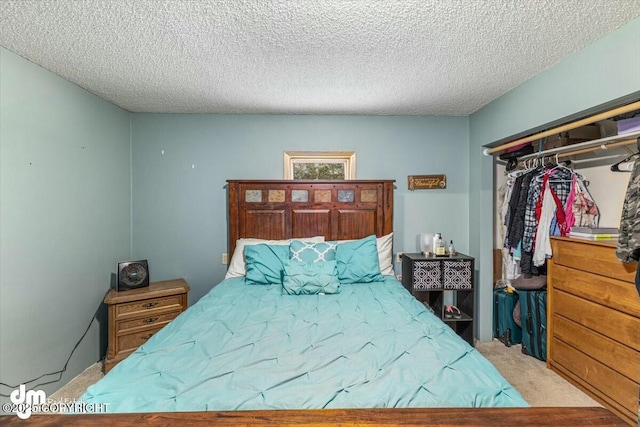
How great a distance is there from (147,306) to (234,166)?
160cm

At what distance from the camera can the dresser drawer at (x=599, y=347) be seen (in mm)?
1965

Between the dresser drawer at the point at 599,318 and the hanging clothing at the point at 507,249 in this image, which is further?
the hanging clothing at the point at 507,249

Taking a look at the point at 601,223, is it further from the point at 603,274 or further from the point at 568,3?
the point at 568,3

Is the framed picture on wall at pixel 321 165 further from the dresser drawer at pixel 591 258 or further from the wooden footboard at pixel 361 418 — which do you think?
the wooden footboard at pixel 361 418

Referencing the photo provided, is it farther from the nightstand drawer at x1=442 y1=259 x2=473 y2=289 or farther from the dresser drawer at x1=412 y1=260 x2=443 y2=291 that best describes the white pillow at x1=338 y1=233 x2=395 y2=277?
the nightstand drawer at x1=442 y1=259 x2=473 y2=289

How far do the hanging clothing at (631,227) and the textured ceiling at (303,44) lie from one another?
93cm

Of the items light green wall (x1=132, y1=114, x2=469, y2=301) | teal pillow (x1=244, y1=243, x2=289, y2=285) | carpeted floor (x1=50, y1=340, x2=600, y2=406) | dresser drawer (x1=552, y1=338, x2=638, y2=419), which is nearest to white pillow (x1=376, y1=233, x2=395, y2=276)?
light green wall (x1=132, y1=114, x2=469, y2=301)

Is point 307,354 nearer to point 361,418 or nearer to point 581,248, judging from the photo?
point 361,418

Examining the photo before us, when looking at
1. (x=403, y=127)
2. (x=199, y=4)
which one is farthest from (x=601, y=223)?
(x=199, y=4)

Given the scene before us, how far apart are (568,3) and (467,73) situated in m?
0.83

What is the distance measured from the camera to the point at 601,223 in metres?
2.71

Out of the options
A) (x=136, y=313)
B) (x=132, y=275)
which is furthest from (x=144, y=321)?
(x=132, y=275)

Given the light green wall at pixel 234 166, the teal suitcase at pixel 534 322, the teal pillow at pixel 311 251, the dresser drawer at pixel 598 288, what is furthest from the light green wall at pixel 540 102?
the teal pillow at pixel 311 251

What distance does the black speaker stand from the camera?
2881 millimetres
